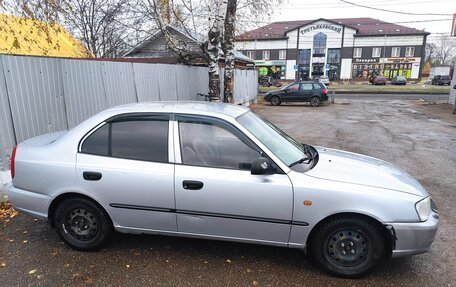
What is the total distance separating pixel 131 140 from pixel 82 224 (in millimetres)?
1053

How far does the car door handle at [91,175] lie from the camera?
3246 mm

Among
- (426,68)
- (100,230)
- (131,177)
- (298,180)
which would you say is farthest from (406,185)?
(426,68)

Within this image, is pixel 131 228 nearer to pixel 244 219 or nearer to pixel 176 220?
pixel 176 220

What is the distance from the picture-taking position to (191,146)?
10.6ft

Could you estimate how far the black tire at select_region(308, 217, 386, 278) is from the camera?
9.71 ft

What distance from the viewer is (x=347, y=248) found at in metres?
3.05

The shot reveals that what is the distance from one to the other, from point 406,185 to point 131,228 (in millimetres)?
2723

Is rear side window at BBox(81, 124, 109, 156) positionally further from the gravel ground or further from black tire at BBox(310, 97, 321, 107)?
black tire at BBox(310, 97, 321, 107)

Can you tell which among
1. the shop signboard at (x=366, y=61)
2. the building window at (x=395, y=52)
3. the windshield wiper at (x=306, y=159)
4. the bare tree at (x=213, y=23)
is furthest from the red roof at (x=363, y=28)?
the windshield wiper at (x=306, y=159)

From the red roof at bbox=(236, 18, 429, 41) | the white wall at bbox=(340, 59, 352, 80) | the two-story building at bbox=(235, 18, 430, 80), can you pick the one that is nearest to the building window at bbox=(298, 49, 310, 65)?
the two-story building at bbox=(235, 18, 430, 80)

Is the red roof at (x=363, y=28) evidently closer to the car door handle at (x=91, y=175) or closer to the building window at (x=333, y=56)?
the building window at (x=333, y=56)

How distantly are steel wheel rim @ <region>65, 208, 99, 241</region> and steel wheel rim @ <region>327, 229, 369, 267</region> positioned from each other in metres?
2.38

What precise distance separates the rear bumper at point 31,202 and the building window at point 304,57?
217 feet

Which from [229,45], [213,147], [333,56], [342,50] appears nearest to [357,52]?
[342,50]
